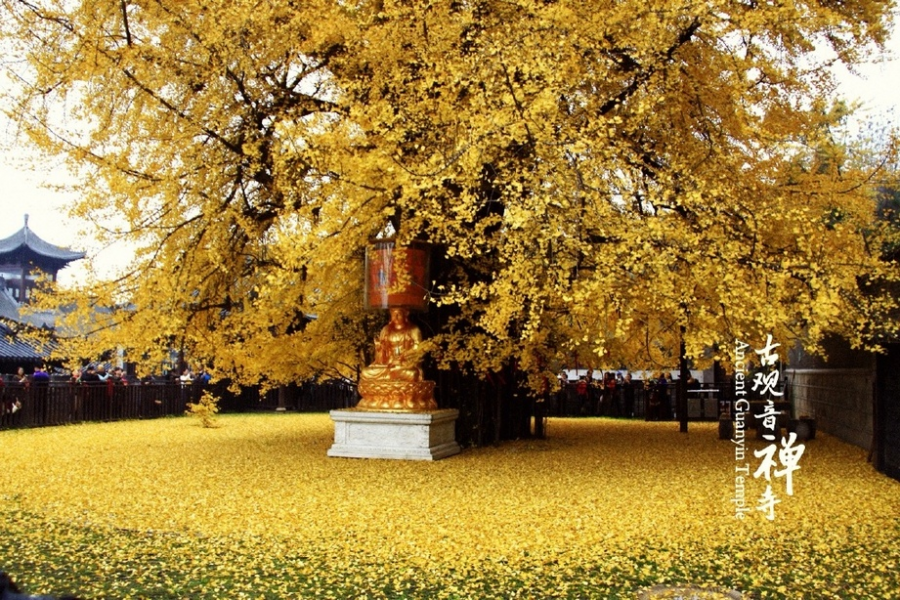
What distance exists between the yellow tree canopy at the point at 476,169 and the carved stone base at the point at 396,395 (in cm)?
55

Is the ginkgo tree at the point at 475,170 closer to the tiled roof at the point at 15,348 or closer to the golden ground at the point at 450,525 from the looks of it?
the golden ground at the point at 450,525

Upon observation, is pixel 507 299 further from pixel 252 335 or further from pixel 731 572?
pixel 252 335

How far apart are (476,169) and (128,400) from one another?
15.0m

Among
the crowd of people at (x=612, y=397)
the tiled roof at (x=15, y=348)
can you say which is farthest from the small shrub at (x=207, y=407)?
the crowd of people at (x=612, y=397)

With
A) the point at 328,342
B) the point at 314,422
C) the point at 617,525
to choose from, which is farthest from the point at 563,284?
the point at 314,422

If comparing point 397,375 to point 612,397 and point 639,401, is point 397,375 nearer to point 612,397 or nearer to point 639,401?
point 612,397

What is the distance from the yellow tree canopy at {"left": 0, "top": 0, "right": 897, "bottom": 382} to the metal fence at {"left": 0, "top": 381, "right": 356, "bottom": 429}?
2687 mm

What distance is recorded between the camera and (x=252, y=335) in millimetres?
12039

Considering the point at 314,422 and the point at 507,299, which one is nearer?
the point at 507,299

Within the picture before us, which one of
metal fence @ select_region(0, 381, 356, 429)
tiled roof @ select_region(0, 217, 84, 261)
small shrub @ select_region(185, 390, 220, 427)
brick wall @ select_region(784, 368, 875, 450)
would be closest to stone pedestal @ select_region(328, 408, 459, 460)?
metal fence @ select_region(0, 381, 356, 429)

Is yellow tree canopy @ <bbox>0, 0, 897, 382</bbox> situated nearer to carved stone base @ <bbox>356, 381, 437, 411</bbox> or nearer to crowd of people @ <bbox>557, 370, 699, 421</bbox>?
carved stone base @ <bbox>356, 381, 437, 411</bbox>

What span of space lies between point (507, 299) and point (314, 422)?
40.4ft

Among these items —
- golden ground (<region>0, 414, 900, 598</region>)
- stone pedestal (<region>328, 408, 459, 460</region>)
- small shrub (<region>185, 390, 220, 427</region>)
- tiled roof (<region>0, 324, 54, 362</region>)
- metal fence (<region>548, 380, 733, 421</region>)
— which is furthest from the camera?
tiled roof (<region>0, 324, 54, 362</region>)

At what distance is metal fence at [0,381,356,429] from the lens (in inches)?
665
